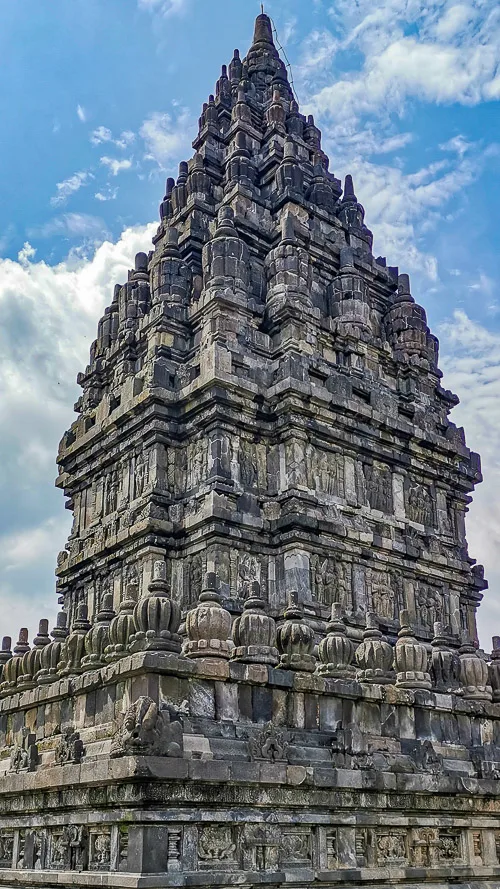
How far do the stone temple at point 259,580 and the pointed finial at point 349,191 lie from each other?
0.08 metres

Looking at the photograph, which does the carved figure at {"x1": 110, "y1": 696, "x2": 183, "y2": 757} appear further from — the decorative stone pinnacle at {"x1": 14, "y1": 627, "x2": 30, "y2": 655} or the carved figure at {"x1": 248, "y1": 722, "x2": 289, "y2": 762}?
the decorative stone pinnacle at {"x1": 14, "y1": 627, "x2": 30, "y2": 655}

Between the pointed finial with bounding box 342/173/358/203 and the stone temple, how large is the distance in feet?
0.25

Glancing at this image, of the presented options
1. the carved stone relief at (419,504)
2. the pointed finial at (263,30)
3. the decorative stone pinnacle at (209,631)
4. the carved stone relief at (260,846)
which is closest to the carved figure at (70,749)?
the decorative stone pinnacle at (209,631)

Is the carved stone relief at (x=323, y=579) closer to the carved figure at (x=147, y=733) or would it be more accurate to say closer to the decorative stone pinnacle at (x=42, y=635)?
the decorative stone pinnacle at (x=42, y=635)

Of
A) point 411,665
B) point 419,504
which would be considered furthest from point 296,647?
point 419,504

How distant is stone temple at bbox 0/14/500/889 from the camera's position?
13586 mm

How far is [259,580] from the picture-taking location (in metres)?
21.5

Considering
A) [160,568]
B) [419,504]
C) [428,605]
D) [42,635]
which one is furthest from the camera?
[419,504]

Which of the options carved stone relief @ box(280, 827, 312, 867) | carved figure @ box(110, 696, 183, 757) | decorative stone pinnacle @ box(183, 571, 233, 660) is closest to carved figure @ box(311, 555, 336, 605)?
decorative stone pinnacle @ box(183, 571, 233, 660)

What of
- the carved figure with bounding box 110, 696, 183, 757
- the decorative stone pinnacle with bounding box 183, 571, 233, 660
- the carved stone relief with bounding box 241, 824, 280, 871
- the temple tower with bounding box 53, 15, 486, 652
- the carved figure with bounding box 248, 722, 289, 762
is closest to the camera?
the carved figure with bounding box 110, 696, 183, 757

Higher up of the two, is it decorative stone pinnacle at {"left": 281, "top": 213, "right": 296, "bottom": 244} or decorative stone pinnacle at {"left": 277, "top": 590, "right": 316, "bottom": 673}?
decorative stone pinnacle at {"left": 281, "top": 213, "right": 296, "bottom": 244}

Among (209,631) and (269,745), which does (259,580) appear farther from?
(269,745)

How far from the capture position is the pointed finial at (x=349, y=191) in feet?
99.5

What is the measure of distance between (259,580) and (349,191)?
15.2 m
